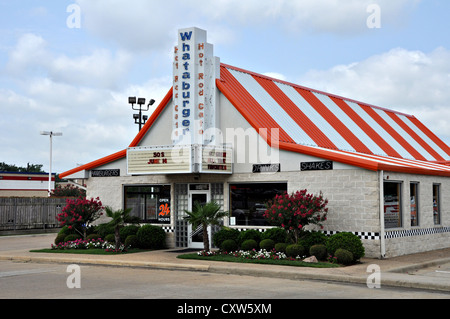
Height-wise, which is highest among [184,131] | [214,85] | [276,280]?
[214,85]

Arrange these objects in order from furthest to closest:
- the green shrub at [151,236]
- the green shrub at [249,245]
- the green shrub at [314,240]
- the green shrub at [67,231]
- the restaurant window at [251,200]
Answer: the green shrub at [67,231] < the green shrub at [151,236] < the restaurant window at [251,200] < the green shrub at [249,245] < the green shrub at [314,240]

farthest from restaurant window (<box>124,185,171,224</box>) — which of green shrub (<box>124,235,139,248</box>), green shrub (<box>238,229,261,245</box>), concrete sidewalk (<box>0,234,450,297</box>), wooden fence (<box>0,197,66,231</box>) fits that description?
wooden fence (<box>0,197,66,231</box>)

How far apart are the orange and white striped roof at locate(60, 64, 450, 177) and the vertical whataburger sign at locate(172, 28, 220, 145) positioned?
757mm

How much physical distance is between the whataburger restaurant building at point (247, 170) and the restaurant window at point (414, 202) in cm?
4

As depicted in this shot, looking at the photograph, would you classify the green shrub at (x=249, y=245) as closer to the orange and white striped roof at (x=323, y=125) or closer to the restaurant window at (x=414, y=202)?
the orange and white striped roof at (x=323, y=125)

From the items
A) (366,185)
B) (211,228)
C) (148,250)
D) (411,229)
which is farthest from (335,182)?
(148,250)

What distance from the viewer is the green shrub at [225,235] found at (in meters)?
19.6

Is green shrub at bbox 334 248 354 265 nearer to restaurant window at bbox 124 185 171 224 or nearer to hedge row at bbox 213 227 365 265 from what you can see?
hedge row at bbox 213 227 365 265

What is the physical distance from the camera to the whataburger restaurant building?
1864 centimetres

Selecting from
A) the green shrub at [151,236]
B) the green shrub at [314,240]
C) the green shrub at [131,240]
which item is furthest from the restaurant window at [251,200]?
the green shrub at [131,240]
